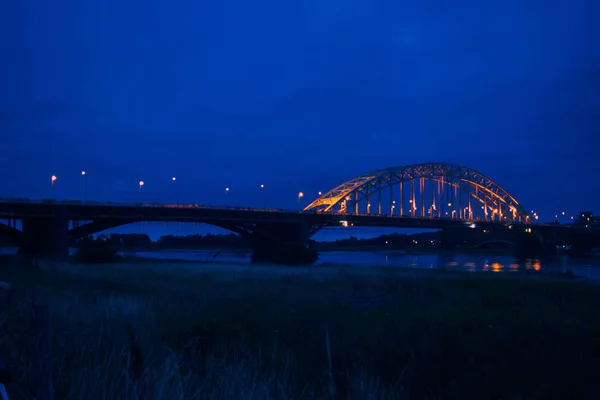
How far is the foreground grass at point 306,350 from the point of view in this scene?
22.5ft

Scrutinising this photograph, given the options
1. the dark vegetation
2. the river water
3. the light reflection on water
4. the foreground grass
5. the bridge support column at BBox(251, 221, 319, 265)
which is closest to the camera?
the foreground grass

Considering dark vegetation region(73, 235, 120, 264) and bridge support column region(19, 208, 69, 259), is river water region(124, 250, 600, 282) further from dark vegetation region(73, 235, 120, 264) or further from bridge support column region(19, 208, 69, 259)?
bridge support column region(19, 208, 69, 259)

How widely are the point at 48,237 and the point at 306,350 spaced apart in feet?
170

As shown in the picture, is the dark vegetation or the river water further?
the river water

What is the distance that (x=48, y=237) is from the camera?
182ft

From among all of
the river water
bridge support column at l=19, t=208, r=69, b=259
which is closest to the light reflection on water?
the river water

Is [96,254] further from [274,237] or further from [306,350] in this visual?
[306,350]

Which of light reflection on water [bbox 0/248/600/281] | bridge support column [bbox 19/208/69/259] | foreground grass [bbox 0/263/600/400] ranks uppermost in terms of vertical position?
bridge support column [bbox 19/208/69/259]

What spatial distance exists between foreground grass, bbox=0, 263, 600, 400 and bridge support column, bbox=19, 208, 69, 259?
43571mm

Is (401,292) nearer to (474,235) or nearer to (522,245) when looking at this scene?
(522,245)

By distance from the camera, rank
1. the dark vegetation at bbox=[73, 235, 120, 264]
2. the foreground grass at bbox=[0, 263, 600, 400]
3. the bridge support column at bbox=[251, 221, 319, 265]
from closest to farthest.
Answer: the foreground grass at bbox=[0, 263, 600, 400] → the dark vegetation at bbox=[73, 235, 120, 264] → the bridge support column at bbox=[251, 221, 319, 265]

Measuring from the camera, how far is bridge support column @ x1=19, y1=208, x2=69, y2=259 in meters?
54.3

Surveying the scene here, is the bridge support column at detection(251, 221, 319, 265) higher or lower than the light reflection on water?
higher

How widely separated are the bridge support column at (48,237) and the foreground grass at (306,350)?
4357cm
